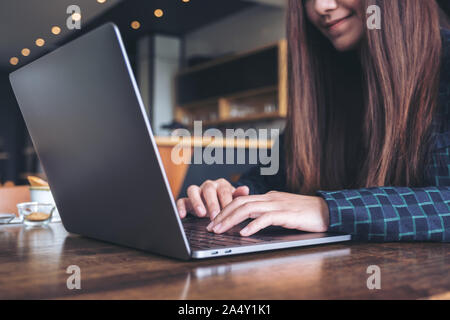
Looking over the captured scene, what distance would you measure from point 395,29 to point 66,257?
0.85 metres

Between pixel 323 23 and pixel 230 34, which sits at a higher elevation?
pixel 230 34

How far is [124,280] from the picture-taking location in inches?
17.8

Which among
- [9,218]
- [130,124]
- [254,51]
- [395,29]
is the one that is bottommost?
[9,218]

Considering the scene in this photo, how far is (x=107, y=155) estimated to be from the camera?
57 centimetres

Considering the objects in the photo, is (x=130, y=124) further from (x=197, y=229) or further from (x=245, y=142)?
(x=245, y=142)

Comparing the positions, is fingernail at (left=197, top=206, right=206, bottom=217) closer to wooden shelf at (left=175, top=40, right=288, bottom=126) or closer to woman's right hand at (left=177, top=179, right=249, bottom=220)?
woman's right hand at (left=177, top=179, right=249, bottom=220)

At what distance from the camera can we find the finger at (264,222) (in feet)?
2.17

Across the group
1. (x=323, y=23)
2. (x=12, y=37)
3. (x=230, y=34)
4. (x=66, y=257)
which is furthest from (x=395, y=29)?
(x=12, y=37)

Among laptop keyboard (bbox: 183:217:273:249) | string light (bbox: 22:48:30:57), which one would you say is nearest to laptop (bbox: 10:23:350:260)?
laptop keyboard (bbox: 183:217:273:249)

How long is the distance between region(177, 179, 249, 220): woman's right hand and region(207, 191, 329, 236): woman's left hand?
0.44 feet

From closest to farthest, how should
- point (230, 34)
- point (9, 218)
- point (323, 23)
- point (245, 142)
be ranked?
point (9, 218) → point (323, 23) → point (245, 142) → point (230, 34)

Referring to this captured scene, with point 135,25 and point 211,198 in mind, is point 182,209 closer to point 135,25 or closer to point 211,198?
point 211,198

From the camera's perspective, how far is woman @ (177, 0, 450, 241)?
725 millimetres

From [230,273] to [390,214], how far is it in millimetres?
375
